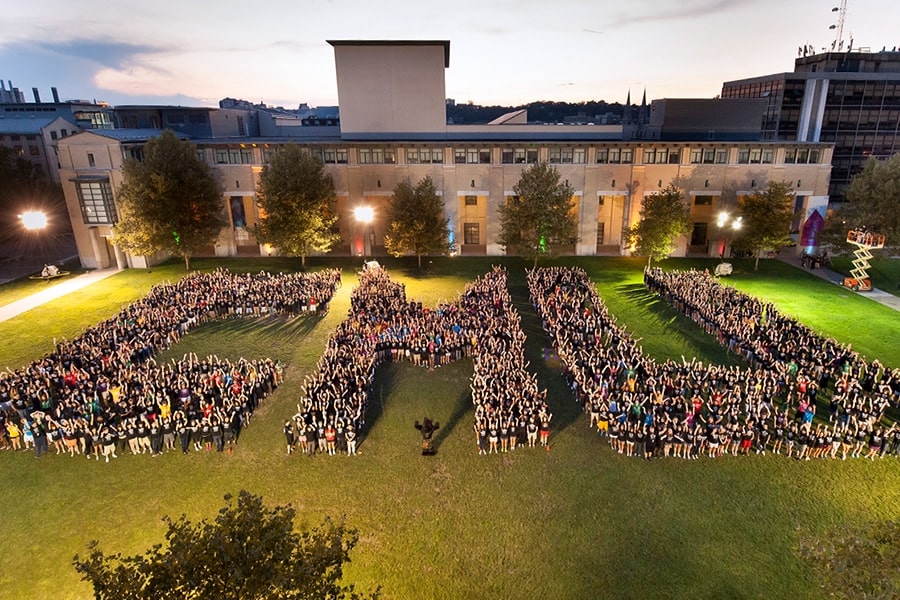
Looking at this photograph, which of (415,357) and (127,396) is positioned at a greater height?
(127,396)

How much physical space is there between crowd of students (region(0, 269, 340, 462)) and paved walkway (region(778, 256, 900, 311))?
37.7m

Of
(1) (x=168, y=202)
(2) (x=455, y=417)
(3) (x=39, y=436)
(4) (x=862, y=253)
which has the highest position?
(1) (x=168, y=202)

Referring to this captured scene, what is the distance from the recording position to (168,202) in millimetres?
39781

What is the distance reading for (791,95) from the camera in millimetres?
62281

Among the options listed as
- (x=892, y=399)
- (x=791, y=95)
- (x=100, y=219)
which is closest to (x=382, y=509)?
(x=892, y=399)

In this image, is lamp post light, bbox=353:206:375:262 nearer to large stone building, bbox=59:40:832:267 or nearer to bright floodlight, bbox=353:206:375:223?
bright floodlight, bbox=353:206:375:223

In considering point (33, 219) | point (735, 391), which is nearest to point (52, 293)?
point (33, 219)

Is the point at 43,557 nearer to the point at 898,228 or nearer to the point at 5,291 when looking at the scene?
the point at 5,291

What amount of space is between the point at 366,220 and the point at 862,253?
38.6 meters

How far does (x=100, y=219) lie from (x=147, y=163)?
22.1 feet

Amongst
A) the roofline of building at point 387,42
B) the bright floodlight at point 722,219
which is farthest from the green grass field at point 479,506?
the roofline of building at point 387,42

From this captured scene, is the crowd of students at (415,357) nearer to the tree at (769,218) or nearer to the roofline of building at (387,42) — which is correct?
the tree at (769,218)

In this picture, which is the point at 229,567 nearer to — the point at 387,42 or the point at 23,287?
the point at 23,287

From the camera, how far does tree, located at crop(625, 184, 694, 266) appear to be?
39625 millimetres
